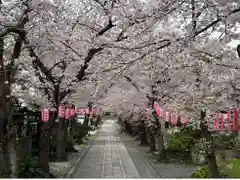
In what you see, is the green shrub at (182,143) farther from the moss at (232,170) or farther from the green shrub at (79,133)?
the green shrub at (79,133)

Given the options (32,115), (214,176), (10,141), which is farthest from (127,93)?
(10,141)

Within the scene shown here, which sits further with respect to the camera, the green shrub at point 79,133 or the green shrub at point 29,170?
the green shrub at point 79,133

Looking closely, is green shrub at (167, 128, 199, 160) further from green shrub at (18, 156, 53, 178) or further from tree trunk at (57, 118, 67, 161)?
green shrub at (18, 156, 53, 178)

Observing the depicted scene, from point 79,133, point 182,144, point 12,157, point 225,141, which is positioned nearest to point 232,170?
point 225,141

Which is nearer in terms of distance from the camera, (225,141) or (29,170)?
(29,170)

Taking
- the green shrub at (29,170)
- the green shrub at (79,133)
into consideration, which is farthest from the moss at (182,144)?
the green shrub at (79,133)

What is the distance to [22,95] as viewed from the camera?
61.1 ft

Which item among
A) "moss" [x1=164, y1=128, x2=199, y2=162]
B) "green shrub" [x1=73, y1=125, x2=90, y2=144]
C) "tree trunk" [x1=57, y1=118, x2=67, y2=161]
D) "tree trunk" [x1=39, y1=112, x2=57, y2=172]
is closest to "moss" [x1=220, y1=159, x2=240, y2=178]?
"tree trunk" [x1=39, y1=112, x2=57, y2=172]

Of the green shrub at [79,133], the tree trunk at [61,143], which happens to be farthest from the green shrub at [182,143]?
the green shrub at [79,133]

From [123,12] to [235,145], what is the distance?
11.2m

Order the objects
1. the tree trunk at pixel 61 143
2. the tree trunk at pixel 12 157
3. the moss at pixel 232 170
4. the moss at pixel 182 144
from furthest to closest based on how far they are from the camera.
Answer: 1. the moss at pixel 182 144
2. the tree trunk at pixel 61 143
3. the moss at pixel 232 170
4. the tree trunk at pixel 12 157

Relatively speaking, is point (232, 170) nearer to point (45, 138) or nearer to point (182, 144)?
point (45, 138)

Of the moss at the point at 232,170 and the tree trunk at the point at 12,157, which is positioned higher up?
the tree trunk at the point at 12,157

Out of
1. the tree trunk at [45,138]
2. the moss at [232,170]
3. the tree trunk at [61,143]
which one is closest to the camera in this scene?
the moss at [232,170]
